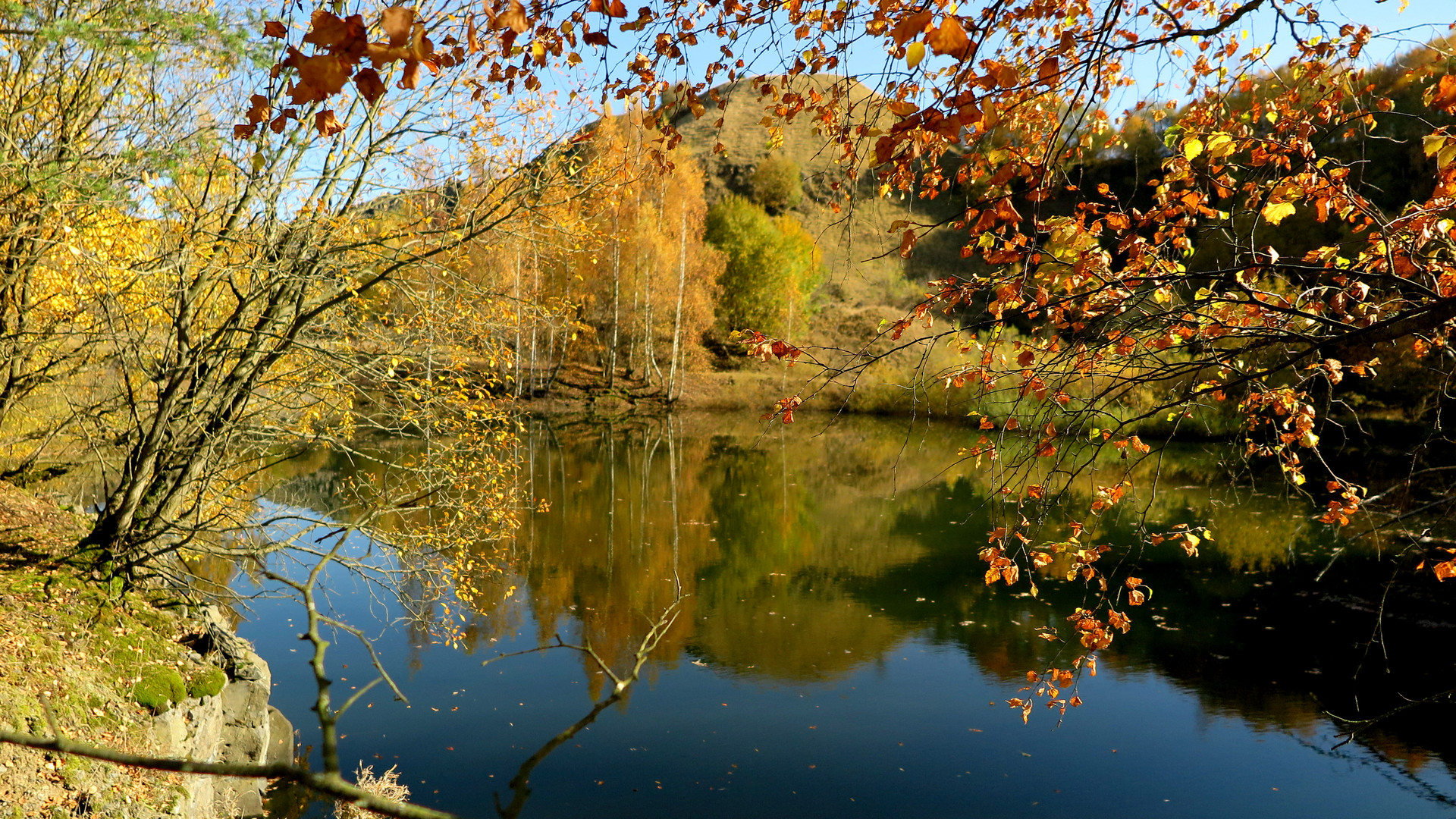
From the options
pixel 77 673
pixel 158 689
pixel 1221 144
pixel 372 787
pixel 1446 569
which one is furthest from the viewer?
pixel 372 787

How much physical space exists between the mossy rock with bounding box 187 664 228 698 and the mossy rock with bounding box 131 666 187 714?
7 centimetres

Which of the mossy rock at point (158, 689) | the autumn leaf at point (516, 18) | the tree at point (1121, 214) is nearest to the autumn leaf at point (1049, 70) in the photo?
the tree at point (1121, 214)

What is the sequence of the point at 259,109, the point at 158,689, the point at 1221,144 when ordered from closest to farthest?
1. the point at 259,109
2. the point at 1221,144
3. the point at 158,689

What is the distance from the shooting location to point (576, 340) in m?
9.00

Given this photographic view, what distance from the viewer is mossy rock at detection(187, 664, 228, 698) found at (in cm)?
563

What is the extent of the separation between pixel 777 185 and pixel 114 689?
50947 mm

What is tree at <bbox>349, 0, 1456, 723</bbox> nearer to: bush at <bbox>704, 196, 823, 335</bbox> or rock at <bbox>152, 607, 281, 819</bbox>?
rock at <bbox>152, 607, 281, 819</bbox>

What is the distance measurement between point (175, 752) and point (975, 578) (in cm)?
906

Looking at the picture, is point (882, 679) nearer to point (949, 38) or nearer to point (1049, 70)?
point (1049, 70)

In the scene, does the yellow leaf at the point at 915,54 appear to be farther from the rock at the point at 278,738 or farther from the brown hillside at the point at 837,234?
the brown hillside at the point at 837,234

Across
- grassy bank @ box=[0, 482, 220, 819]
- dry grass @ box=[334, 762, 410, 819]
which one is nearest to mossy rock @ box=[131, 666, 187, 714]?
grassy bank @ box=[0, 482, 220, 819]

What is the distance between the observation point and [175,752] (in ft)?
17.2

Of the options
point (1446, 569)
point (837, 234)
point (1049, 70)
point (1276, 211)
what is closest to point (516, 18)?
point (1049, 70)

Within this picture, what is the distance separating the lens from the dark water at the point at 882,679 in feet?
21.6
